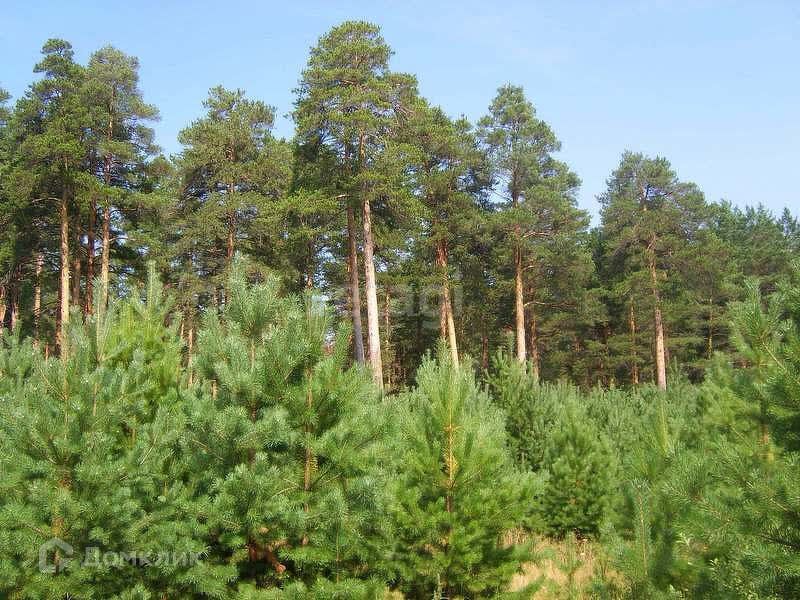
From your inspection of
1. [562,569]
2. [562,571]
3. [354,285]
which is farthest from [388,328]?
[562,569]

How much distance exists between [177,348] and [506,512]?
13.9 ft

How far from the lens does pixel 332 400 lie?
5.63 metres

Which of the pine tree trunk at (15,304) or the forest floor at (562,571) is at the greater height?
the pine tree trunk at (15,304)

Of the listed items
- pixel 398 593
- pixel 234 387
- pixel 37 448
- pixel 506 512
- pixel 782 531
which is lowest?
pixel 398 593

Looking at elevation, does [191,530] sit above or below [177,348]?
below

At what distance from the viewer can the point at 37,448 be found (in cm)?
505

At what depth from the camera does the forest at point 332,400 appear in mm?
4883

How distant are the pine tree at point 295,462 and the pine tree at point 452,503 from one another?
0.67 metres

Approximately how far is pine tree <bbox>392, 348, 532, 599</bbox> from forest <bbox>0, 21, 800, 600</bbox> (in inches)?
1.2

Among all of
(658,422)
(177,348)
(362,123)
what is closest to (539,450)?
(658,422)

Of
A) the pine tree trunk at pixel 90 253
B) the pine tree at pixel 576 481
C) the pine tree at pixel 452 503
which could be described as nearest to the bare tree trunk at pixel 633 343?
the pine tree at pixel 576 481

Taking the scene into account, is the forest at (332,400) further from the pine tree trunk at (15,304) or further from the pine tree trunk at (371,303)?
the pine tree trunk at (15,304)

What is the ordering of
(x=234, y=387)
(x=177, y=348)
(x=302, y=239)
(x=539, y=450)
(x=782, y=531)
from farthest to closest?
(x=302, y=239) → (x=539, y=450) → (x=177, y=348) → (x=234, y=387) → (x=782, y=531)

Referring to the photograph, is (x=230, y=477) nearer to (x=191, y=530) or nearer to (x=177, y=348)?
(x=191, y=530)
